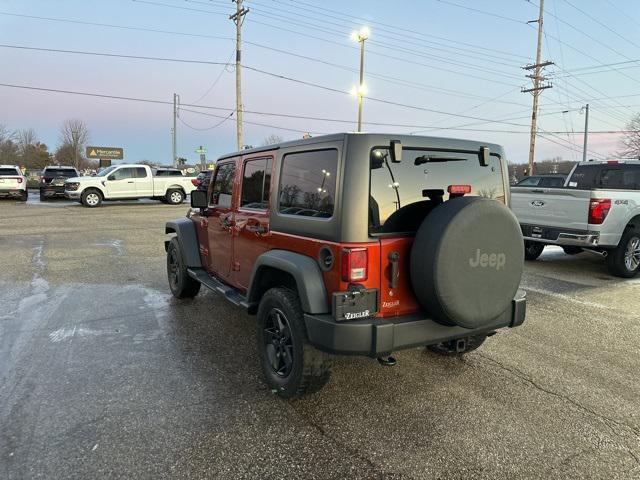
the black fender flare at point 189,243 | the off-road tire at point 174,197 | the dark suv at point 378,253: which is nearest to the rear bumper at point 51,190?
the off-road tire at point 174,197

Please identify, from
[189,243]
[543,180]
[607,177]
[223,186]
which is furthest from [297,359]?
[543,180]

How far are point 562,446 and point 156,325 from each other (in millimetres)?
4045

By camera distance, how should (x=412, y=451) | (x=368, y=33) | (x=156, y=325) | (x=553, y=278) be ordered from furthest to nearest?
1. (x=368, y=33)
2. (x=553, y=278)
3. (x=156, y=325)
4. (x=412, y=451)

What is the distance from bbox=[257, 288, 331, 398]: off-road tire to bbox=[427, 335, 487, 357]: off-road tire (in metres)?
1.16

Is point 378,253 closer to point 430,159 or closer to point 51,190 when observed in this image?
point 430,159

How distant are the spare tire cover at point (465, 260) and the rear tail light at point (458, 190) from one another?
17 centimetres

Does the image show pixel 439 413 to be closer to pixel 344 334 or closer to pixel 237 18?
pixel 344 334

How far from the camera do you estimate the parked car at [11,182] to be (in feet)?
71.7

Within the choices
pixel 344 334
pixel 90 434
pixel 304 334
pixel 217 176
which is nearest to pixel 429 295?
pixel 344 334

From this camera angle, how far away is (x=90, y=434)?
9.64 ft

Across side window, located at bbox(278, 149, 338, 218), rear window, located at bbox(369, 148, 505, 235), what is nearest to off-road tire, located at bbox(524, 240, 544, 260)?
rear window, located at bbox(369, 148, 505, 235)

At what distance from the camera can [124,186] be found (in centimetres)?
2086

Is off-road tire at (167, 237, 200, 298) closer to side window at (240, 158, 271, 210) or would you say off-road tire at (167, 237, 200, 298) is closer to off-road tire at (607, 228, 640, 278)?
side window at (240, 158, 271, 210)

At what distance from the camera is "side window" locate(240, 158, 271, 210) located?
3930 mm
